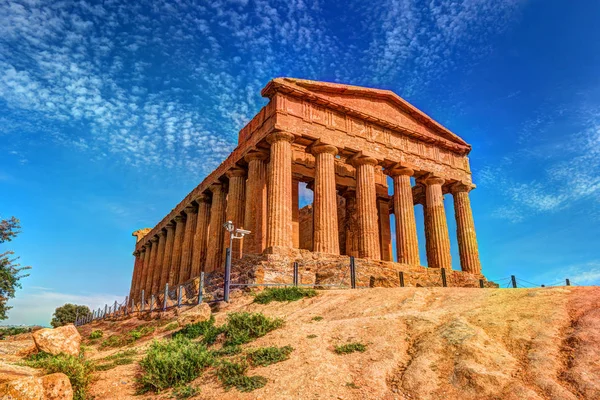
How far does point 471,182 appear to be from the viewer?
31.0 meters

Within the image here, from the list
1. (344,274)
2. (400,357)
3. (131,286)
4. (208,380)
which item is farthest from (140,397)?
(131,286)

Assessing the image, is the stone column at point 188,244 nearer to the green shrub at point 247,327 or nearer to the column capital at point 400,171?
the column capital at point 400,171

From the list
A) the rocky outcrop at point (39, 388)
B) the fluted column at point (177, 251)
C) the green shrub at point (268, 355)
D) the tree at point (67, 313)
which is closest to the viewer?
the rocky outcrop at point (39, 388)

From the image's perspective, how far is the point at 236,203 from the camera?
27.5m

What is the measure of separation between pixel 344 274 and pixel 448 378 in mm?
12578

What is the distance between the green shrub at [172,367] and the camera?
320 inches

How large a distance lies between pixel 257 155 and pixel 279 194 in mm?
4425

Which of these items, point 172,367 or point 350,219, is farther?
point 350,219

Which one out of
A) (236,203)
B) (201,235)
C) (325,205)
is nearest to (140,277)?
(201,235)

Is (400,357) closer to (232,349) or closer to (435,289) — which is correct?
(232,349)

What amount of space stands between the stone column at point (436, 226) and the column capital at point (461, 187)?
181 centimetres

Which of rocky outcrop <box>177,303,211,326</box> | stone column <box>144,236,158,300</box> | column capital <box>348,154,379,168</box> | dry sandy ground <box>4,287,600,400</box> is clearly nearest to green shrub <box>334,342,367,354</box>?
dry sandy ground <box>4,287,600,400</box>

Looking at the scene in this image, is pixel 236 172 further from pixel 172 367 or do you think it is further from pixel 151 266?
pixel 151 266

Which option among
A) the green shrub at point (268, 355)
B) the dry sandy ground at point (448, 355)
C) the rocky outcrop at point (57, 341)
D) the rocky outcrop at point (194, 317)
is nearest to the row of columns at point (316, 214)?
the rocky outcrop at point (194, 317)
